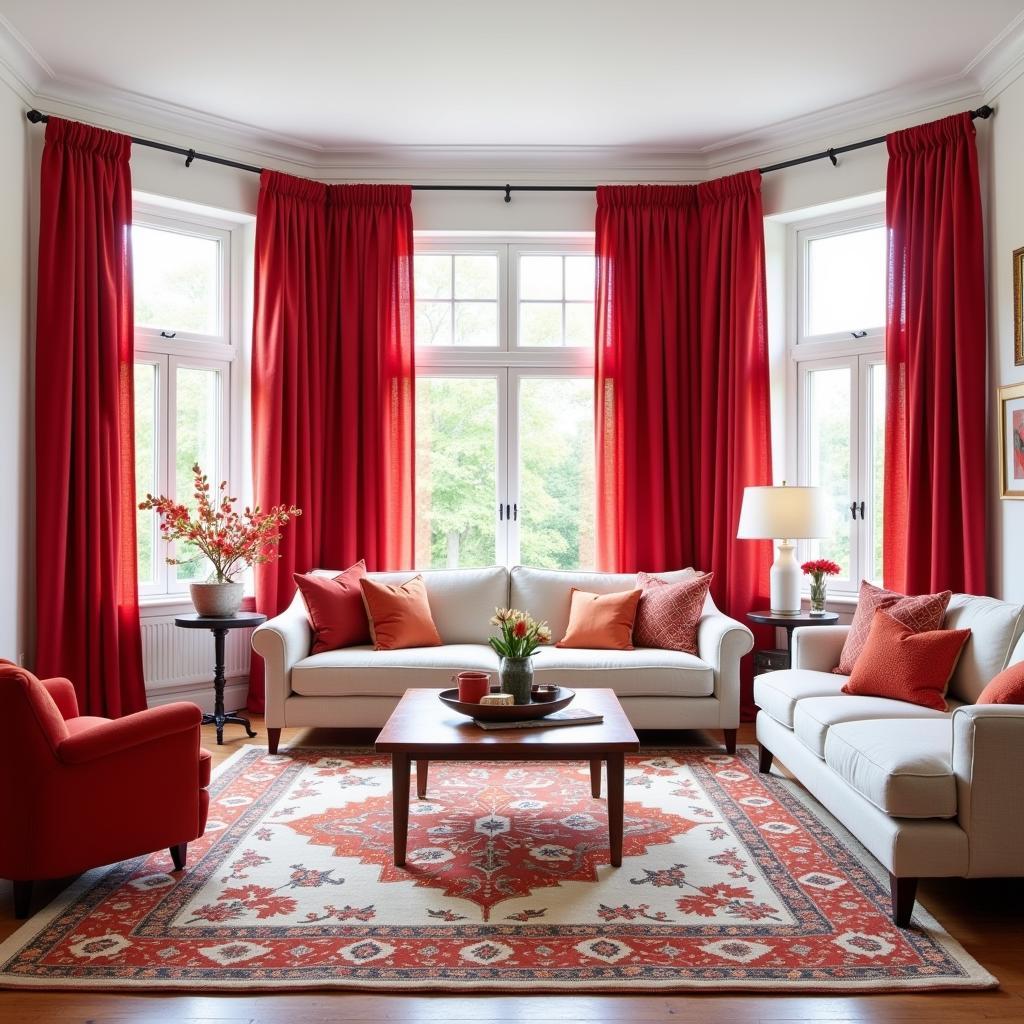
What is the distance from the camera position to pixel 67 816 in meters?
2.80

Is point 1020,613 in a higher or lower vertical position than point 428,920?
higher

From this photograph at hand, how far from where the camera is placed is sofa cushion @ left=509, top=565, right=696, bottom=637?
5387 mm

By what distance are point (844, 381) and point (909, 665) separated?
2311 mm

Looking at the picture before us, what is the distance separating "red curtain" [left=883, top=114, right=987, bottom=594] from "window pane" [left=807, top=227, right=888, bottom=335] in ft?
1.39

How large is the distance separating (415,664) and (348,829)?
4.04 ft

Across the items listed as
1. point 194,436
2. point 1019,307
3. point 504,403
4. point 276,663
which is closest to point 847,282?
point 1019,307

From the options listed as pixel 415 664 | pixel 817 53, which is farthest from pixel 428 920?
pixel 817 53

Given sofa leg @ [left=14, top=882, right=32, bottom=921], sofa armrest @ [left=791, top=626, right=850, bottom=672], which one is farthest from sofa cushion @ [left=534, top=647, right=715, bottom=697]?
sofa leg @ [left=14, top=882, right=32, bottom=921]

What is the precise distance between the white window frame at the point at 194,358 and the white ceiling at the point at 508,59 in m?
0.63

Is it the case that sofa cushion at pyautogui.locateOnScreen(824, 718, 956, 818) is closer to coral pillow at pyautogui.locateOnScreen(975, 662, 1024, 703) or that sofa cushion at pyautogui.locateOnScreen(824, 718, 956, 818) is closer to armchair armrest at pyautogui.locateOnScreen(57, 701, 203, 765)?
coral pillow at pyautogui.locateOnScreen(975, 662, 1024, 703)

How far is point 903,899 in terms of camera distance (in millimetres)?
2752

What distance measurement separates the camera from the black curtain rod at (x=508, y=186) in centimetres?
477

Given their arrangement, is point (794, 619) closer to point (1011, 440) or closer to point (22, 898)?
point (1011, 440)

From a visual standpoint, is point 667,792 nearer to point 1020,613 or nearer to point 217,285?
point 1020,613
